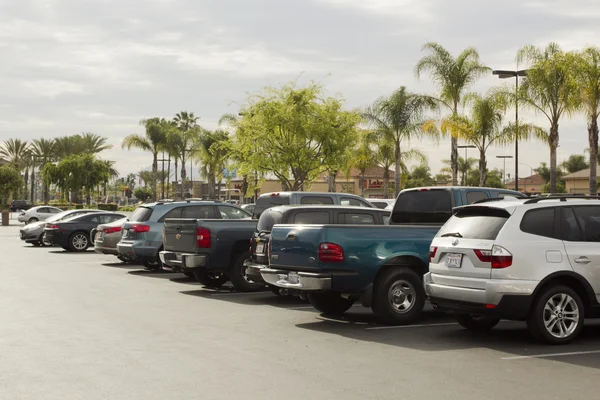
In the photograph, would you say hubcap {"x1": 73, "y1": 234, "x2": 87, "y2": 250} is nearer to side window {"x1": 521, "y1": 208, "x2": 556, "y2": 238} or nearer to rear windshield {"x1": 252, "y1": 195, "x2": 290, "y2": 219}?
rear windshield {"x1": 252, "y1": 195, "x2": 290, "y2": 219}

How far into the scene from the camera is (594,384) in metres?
7.41

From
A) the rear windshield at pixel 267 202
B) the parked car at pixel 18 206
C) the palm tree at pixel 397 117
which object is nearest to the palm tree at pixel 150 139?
the parked car at pixel 18 206

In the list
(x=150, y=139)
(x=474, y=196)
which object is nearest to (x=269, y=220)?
(x=474, y=196)

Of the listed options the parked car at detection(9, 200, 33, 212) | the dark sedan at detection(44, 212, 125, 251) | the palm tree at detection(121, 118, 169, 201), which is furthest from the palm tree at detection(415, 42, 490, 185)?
the parked car at detection(9, 200, 33, 212)

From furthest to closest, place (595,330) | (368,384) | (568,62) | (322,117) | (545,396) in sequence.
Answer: (322,117), (568,62), (595,330), (368,384), (545,396)

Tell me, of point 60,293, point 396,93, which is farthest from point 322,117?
point 60,293

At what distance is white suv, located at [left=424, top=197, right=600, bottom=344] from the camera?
367 inches

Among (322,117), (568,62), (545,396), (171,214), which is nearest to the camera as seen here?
(545,396)

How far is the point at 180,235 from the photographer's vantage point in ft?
51.8

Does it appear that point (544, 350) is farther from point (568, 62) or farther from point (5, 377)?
point (568, 62)

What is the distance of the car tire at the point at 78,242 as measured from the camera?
28891mm

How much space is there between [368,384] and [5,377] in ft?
11.8

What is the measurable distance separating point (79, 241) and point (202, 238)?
50.2 ft

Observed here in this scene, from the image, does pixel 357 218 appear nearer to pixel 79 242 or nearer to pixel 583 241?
pixel 583 241
